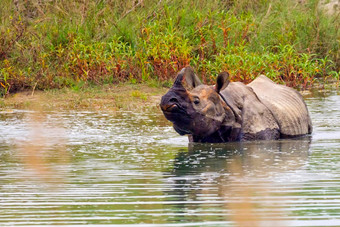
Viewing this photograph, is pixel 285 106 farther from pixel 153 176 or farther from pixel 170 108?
pixel 153 176

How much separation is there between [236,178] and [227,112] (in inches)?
85.0

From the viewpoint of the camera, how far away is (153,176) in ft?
24.4

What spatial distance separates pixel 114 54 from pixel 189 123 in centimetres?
550

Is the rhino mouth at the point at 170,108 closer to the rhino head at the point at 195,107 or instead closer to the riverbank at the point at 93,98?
the rhino head at the point at 195,107

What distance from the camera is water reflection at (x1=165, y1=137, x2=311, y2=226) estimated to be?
5504mm

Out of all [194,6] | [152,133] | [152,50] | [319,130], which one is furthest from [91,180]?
[194,6]

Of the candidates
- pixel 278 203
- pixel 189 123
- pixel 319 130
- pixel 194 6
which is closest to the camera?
pixel 278 203

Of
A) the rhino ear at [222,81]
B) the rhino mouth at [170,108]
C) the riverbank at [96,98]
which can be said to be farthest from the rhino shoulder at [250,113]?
the riverbank at [96,98]

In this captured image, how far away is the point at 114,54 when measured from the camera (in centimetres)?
1429

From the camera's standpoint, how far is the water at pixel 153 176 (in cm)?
553

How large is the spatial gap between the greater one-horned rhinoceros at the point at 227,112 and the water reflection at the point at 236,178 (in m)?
0.16

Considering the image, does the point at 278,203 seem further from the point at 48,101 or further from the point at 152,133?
the point at 48,101

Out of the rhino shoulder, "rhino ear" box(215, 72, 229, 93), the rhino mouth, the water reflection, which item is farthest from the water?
"rhino ear" box(215, 72, 229, 93)

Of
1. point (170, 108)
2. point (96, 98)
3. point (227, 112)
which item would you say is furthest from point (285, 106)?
point (96, 98)
